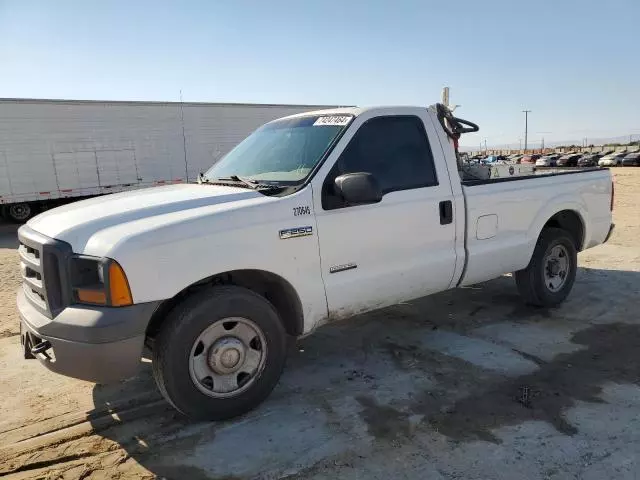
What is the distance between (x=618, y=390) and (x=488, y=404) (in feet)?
3.29

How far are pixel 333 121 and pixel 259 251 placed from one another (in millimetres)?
1382

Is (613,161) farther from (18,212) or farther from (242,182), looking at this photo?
(242,182)

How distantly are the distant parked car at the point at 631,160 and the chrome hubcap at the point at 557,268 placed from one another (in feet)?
142

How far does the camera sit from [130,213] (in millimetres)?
3240

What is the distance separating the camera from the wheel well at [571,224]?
223 inches

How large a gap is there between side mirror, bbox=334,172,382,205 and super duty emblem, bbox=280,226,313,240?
1.11 feet

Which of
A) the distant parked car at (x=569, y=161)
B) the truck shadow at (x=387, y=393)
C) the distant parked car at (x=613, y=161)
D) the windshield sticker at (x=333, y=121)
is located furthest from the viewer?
the distant parked car at (x=569, y=161)

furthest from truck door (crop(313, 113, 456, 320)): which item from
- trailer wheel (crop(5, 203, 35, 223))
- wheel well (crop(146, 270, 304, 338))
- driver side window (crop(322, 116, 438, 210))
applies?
trailer wheel (crop(5, 203, 35, 223))

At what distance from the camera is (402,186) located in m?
4.09

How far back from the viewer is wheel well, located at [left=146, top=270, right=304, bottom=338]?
3.21 meters

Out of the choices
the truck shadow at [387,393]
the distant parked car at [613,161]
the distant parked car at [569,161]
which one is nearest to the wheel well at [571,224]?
the truck shadow at [387,393]

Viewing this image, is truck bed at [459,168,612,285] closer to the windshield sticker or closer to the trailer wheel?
the windshield sticker

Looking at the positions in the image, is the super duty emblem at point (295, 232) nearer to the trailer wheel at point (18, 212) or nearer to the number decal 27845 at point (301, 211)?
the number decal 27845 at point (301, 211)

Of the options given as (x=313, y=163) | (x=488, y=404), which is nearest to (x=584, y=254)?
(x=488, y=404)
